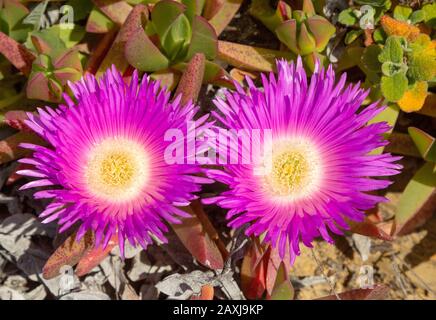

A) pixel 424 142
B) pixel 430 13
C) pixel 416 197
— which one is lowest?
pixel 416 197

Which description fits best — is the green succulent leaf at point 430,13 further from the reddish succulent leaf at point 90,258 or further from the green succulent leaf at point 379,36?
the reddish succulent leaf at point 90,258

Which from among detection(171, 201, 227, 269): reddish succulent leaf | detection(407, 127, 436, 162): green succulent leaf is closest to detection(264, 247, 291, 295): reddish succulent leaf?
detection(171, 201, 227, 269): reddish succulent leaf

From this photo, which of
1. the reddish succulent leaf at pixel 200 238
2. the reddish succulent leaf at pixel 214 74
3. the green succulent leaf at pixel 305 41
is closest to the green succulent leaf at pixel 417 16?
the green succulent leaf at pixel 305 41

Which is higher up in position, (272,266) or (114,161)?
(114,161)

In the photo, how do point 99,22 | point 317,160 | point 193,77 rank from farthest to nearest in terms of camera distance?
point 99,22, point 317,160, point 193,77

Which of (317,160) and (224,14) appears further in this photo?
(224,14)

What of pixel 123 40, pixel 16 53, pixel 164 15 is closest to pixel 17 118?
pixel 16 53

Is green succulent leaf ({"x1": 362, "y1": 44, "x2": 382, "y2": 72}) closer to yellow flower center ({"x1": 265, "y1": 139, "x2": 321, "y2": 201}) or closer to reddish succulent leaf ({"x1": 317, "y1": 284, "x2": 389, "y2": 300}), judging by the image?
yellow flower center ({"x1": 265, "y1": 139, "x2": 321, "y2": 201})

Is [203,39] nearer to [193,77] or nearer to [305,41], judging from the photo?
[193,77]

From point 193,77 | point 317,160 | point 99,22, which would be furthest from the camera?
point 99,22
